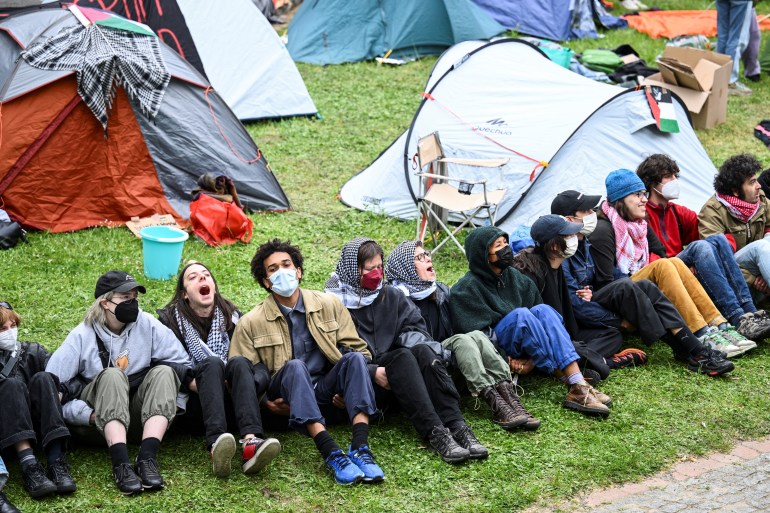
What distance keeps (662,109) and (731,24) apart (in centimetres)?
465

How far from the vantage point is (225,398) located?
5219 millimetres

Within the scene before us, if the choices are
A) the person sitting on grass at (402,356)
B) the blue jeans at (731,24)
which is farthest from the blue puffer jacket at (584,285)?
the blue jeans at (731,24)

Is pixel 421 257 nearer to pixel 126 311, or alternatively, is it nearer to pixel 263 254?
pixel 263 254

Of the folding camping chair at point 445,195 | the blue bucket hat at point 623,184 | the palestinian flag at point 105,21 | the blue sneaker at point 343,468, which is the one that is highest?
the blue bucket hat at point 623,184

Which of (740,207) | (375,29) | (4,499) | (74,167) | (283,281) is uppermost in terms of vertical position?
(283,281)

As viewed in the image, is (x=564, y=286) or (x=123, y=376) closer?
(x=123, y=376)

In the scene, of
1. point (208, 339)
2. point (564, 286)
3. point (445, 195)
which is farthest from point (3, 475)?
point (445, 195)

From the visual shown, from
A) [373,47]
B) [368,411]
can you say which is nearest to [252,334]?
[368,411]

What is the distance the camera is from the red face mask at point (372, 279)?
562 centimetres

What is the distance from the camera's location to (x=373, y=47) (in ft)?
46.3

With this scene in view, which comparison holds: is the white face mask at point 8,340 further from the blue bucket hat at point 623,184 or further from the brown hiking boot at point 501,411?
the blue bucket hat at point 623,184

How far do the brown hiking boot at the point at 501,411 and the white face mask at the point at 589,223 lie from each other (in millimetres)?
1422

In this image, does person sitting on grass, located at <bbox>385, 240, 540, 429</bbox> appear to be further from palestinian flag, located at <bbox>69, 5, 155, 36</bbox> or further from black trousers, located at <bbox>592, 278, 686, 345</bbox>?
palestinian flag, located at <bbox>69, 5, 155, 36</bbox>

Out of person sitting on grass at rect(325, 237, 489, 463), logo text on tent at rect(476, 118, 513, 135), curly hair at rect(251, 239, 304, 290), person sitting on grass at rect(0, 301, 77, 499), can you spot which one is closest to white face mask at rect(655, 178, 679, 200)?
logo text on tent at rect(476, 118, 513, 135)
